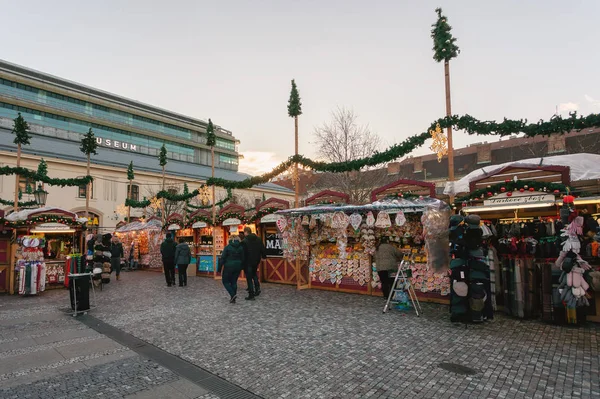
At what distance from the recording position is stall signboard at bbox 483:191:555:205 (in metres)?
7.55

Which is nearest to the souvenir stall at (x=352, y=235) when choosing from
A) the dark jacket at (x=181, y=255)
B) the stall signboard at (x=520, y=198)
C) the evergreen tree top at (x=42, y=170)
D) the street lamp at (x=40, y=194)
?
the stall signboard at (x=520, y=198)

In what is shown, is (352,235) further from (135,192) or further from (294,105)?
(135,192)

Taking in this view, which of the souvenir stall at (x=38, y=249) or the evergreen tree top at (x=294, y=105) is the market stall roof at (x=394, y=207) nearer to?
the evergreen tree top at (x=294, y=105)

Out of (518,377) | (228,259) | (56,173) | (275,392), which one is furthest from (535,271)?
(56,173)

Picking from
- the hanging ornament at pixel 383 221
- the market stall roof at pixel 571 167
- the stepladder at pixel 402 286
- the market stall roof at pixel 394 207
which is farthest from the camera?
the hanging ornament at pixel 383 221

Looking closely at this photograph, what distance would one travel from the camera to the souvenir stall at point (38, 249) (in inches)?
474

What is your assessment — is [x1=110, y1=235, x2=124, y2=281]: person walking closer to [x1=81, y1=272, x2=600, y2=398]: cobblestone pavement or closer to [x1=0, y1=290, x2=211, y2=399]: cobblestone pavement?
[x1=81, y1=272, x2=600, y2=398]: cobblestone pavement

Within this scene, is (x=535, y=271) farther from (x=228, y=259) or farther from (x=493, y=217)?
(x=228, y=259)

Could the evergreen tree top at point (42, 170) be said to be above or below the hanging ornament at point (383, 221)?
above

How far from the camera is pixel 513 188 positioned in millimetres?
7855

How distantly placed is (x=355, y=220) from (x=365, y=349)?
4.77 m

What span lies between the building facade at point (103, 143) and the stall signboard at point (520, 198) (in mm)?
27114

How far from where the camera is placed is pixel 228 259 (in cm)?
1002

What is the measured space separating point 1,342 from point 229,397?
17.9 ft
